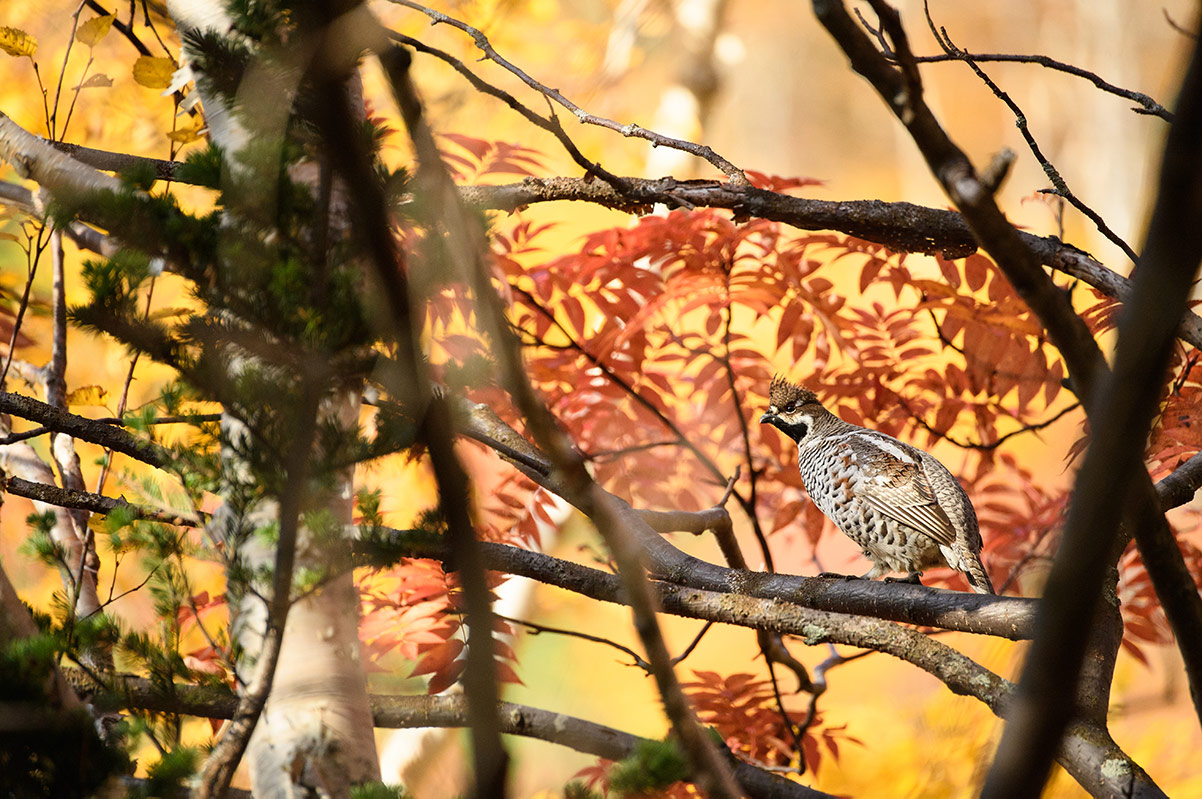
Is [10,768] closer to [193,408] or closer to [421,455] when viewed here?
[421,455]

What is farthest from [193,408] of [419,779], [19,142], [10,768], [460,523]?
[419,779]

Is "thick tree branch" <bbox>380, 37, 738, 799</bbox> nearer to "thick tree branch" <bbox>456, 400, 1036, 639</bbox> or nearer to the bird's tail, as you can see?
"thick tree branch" <bbox>456, 400, 1036, 639</bbox>

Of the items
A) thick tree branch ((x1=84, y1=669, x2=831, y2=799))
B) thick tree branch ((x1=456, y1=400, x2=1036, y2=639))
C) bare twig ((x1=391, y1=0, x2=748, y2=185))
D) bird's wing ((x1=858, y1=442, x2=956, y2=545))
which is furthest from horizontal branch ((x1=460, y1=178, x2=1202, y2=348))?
thick tree branch ((x1=84, y1=669, x2=831, y2=799))

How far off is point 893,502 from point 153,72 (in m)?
1.96

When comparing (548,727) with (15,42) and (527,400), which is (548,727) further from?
(15,42)

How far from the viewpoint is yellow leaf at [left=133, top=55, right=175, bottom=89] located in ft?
5.54

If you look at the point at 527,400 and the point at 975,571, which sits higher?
the point at 975,571

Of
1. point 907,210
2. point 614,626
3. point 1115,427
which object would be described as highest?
point 614,626

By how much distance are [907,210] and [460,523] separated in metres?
1.50

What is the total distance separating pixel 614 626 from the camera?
7.96 metres

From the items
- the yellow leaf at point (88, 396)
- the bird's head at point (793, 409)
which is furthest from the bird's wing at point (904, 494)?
the yellow leaf at point (88, 396)

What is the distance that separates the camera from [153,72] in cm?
170

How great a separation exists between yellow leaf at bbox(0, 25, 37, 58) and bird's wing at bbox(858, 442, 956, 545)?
208 centimetres

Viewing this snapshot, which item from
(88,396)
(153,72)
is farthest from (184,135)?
(88,396)
